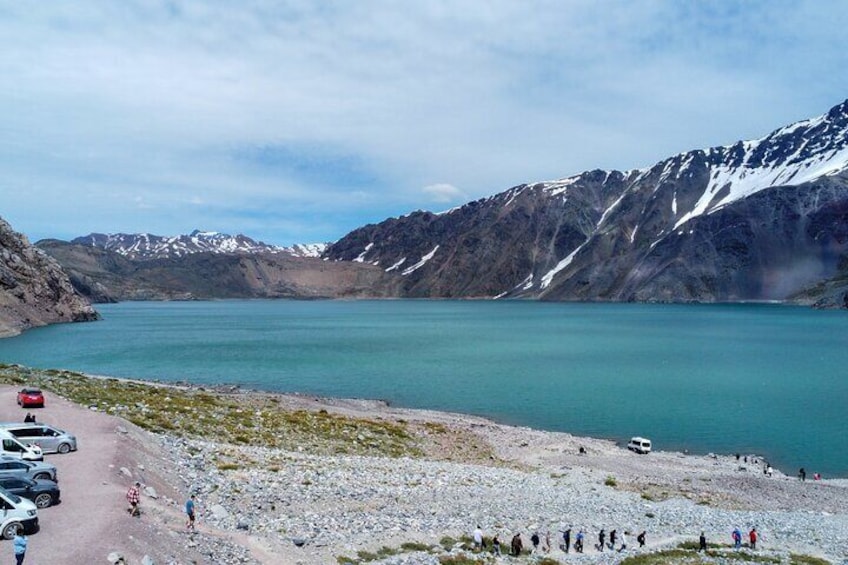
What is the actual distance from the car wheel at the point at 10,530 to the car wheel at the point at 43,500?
2.37 metres

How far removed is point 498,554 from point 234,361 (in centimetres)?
8457

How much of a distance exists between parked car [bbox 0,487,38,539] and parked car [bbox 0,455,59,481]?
8.69ft

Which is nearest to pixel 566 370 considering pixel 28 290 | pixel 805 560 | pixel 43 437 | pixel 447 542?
pixel 805 560

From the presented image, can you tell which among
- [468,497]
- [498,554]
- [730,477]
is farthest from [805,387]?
[498,554]

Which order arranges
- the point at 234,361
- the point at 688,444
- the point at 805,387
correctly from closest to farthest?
the point at 688,444 → the point at 805,387 → the point at 234,361

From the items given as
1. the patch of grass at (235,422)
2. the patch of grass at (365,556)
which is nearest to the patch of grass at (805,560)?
the patch of grass at (365,556)

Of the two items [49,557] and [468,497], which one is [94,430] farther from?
[468,497]

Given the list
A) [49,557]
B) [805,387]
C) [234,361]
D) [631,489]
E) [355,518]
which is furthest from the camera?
[234,361]

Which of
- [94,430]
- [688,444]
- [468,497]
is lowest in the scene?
[688,444]

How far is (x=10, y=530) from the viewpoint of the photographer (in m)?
15.9

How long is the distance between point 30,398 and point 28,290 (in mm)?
149692

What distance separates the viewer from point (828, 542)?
2839 centimetres

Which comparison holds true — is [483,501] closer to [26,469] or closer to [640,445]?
[26,469]

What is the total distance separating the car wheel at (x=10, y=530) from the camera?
15.9m
